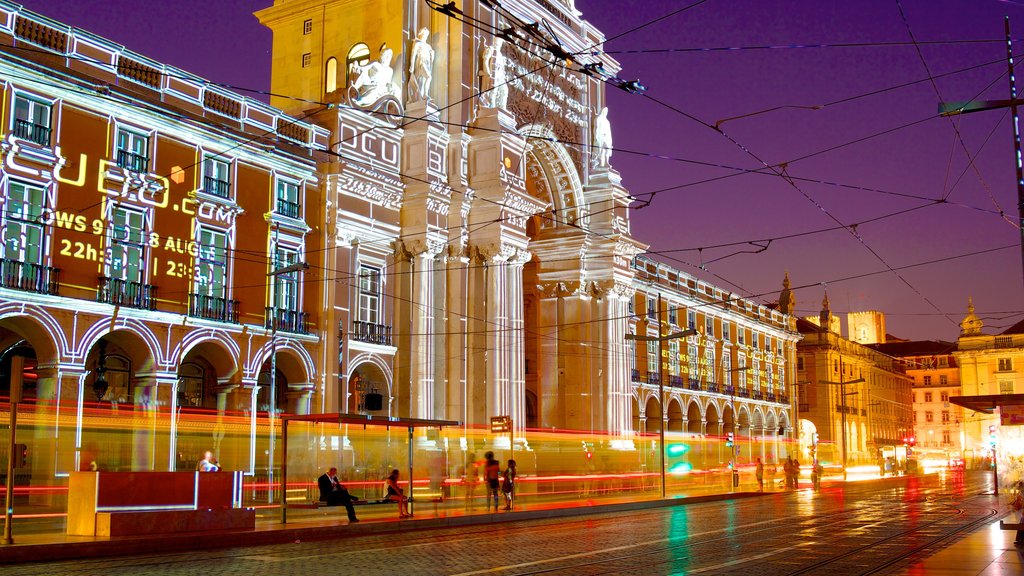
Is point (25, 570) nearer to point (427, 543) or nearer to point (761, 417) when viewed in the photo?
point (427, 543)

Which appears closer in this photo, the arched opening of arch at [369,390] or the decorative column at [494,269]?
the arched opening of arch at [369,390]

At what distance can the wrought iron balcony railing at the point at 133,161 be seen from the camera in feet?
97.0

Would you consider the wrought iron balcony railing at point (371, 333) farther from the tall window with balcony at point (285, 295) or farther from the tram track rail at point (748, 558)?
the tram track rail at point (748, 558)

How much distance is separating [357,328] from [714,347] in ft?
124

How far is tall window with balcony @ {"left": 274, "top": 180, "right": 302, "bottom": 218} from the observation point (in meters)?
34.4

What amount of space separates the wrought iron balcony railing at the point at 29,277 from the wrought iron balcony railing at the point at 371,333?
36.7 feet

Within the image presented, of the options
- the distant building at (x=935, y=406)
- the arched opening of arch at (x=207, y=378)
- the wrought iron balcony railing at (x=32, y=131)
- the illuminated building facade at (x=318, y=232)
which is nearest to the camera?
the wrought iron balcony railing at (x=32, y=131)

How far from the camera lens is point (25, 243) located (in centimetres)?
2686

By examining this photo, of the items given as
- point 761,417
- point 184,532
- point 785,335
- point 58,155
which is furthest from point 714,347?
point 184,532

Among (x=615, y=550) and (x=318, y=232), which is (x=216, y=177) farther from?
(x=615, y=550)

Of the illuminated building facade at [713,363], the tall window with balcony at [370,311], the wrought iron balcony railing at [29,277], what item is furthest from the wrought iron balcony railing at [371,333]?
the illuminated building facade at [713,363]

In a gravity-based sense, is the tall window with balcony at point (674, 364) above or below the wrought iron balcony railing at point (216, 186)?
below

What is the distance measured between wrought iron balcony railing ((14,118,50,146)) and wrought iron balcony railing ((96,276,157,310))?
383cm

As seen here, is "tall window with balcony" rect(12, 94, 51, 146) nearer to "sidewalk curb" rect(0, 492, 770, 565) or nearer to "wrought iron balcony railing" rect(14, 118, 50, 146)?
"wrought iron balcony railing" rect(14, 118, 50, 146)
